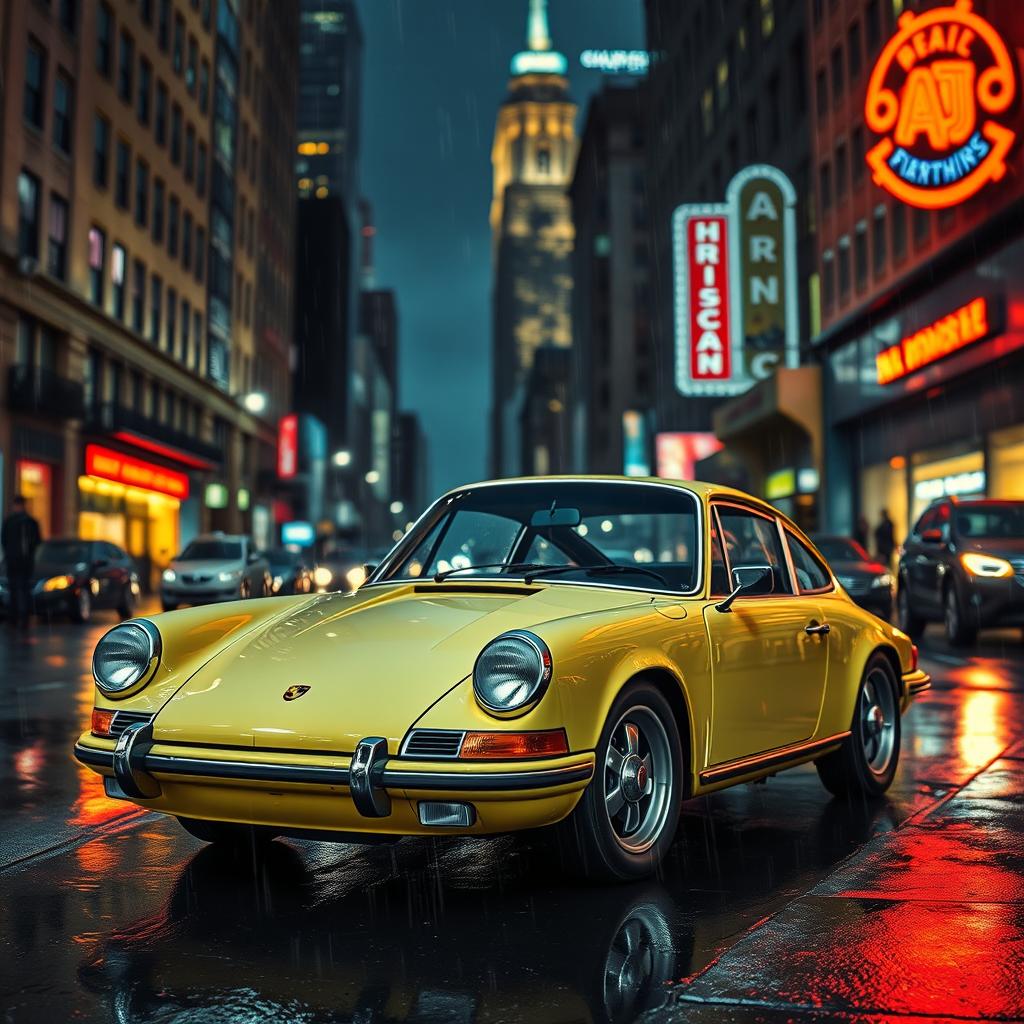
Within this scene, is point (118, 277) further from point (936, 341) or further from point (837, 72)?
point (936, 341)

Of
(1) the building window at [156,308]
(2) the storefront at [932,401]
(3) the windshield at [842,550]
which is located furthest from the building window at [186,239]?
(3) the windshield at [842,550]

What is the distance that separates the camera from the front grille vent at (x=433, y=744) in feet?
13.7

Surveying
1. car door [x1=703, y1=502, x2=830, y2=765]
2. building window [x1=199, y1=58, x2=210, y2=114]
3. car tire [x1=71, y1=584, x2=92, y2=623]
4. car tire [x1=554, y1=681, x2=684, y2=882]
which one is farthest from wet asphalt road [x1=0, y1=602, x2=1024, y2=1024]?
building window [x1=199, y1=58, x2=210, y2=114]

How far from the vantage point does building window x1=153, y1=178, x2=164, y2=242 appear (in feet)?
149

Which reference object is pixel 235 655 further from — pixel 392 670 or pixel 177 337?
pixel 177 337

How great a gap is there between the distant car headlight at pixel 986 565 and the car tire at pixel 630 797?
11061 millimetres

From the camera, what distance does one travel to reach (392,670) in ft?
14.9

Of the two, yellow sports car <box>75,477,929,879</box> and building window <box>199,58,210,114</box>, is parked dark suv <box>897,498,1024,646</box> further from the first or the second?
building window <box>199,58,210,114</box>

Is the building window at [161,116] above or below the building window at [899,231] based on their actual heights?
above

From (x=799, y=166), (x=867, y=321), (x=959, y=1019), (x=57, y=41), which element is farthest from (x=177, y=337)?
(x=959, y=1019)

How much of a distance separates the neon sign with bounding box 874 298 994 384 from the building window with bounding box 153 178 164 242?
2518cm

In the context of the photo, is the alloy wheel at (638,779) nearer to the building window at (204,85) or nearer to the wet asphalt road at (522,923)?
the wet asphalt road at (522,923)

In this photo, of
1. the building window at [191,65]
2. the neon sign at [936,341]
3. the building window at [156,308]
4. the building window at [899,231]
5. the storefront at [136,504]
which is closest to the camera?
the neon sign at [936,341]

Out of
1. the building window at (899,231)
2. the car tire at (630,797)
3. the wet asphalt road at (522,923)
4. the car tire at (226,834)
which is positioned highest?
the building window at (899,231)
